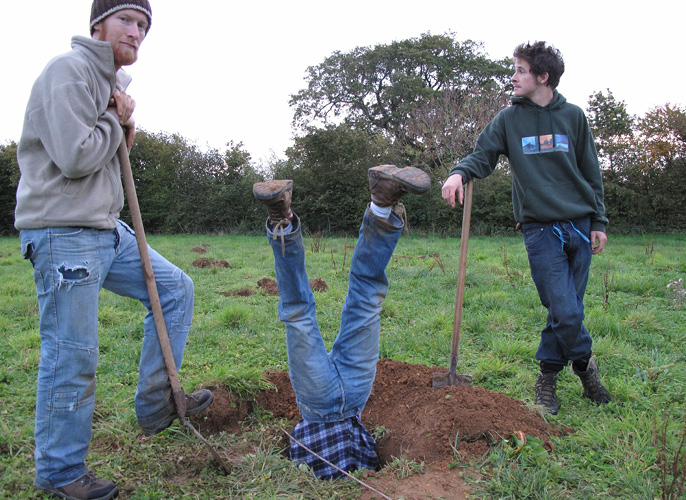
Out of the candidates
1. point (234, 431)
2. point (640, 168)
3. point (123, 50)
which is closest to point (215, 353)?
point (234, 431)

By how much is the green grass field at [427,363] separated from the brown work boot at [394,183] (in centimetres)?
133

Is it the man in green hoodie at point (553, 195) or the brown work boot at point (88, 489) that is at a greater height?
the man in green hoodie at point (553, 195)

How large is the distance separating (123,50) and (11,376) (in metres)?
2.84

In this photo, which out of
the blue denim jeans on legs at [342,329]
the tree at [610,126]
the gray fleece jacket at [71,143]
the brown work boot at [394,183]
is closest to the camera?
the gray fleece jacket at [71,143]

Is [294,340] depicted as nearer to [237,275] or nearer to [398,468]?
[398,468]

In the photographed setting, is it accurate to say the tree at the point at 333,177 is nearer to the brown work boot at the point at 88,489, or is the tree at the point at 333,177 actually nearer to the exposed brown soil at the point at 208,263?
the exposed brown soil at the point at 208,263

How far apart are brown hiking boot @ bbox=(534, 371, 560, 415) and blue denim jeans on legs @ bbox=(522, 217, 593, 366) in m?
0.10

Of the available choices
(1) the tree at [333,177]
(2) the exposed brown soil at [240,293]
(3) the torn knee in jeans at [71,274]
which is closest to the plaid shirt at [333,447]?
(3) the torn knee in jeans at [71,274]

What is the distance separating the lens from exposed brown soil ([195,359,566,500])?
7.76ft

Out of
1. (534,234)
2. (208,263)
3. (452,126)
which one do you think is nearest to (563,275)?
(534,234)

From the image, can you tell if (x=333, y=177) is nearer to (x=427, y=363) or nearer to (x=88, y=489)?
(x=427, y=363)

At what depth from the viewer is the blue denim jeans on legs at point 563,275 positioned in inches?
123

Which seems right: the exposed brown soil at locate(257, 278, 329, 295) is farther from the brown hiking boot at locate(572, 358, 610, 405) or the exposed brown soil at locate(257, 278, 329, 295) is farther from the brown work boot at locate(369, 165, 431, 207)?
the brown work boot at locate(369, 165, 431, 207)

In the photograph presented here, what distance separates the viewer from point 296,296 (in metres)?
2.48
